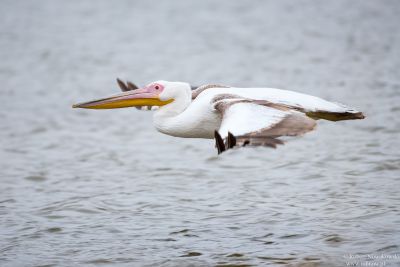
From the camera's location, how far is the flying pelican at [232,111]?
6.25m

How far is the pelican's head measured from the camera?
7.73 metres

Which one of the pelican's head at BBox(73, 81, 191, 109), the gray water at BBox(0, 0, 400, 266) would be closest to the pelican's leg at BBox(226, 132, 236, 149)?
the gray water at BBox(0, 0, 400, 266)

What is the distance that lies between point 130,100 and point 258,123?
6.19 ft

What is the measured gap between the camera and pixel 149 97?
7.79 metres

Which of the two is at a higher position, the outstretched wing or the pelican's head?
the pelican's head

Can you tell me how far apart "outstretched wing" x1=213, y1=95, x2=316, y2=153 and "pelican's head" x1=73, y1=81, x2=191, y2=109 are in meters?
0.84

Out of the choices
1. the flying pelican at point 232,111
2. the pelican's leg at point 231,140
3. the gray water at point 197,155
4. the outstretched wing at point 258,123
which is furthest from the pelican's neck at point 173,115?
the pelican's leg at point 231,140

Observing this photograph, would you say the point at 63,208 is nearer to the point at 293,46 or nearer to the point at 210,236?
the point at 210,236
